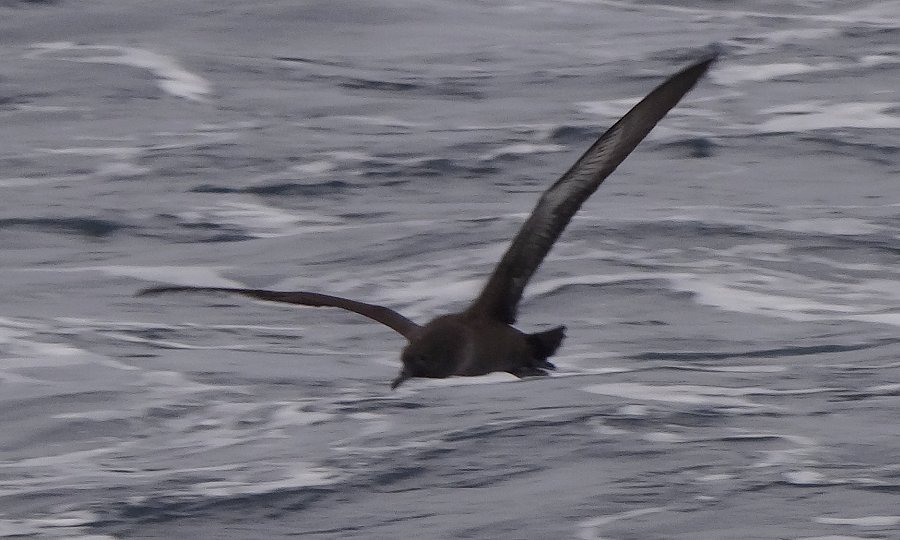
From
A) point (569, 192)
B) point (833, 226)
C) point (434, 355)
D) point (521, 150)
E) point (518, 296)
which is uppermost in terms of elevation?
point (569, 192)

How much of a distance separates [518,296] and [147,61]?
9.79 m

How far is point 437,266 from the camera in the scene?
1101 centimetres

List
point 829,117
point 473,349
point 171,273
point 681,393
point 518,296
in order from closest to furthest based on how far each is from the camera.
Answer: point 473,349
point 518,296
point 681,393
point 171,273
point 829,117

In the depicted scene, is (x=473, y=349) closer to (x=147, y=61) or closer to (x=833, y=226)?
(x=833, y=226)

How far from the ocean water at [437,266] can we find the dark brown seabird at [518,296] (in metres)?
0.45

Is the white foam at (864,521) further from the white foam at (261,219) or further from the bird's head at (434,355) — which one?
the white foam at (261,219)

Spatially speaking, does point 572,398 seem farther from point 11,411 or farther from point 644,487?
point 11,411

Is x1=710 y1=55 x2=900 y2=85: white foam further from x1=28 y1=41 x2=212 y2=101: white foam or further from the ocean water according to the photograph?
x1=28 y1=41 x2=212 y2=101: white foam

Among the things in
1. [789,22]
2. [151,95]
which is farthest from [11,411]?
[789,22]

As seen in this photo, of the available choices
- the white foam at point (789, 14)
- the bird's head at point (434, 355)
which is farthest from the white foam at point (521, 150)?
the bird's head at point (434, 355)

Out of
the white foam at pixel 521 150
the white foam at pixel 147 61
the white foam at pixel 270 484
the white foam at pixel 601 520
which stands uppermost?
the white foam at pixel 147 61

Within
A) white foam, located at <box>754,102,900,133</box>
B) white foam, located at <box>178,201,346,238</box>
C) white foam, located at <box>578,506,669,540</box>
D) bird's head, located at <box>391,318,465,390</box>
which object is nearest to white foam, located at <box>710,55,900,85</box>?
white foam, located at <box>754,102,900,133</box>

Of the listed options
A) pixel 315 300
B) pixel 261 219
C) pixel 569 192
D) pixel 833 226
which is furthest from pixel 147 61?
pixel 569 192

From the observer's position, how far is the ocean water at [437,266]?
22.4ft
